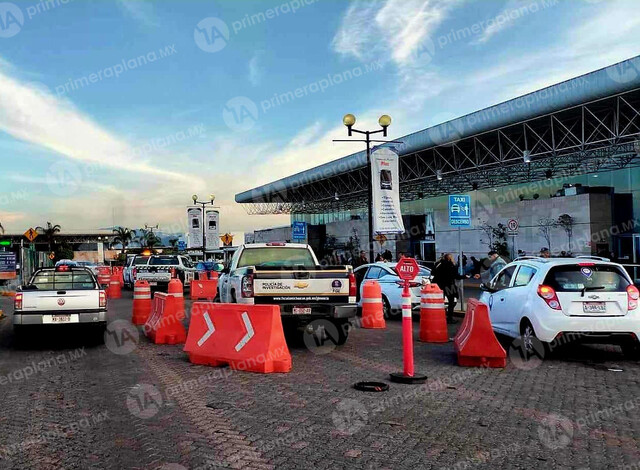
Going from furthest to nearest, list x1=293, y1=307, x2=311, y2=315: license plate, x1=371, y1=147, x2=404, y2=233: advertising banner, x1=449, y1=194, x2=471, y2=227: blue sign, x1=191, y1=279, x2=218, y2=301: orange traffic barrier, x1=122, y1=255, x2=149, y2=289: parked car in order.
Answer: x1=122, y1=255, x2=149, y2=289: parked car < x1=191, y1=279, x2=218, y2=301: orange traffic barrier < x1=371, y1=147, x2=404, y2=233: advertising banner < x1=449, y1=194, x2=471, y2=227: blue sign < x1=293, y1=307, x2=311, y2=315: license plate

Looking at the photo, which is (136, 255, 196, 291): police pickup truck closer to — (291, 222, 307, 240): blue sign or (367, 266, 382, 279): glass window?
Result: (291, 222, 307, 240): blue sign

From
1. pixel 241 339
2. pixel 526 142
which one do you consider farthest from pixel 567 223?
pixel 241 339

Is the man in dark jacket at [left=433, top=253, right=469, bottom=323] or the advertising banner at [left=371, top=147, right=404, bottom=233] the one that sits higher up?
the advertising banner at [left=371, top=147, right=404, bottom=233]

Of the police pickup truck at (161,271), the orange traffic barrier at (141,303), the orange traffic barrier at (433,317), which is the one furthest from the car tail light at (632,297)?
the police pickup truck at (161,271)

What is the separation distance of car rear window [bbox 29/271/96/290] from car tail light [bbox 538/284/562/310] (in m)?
8.43

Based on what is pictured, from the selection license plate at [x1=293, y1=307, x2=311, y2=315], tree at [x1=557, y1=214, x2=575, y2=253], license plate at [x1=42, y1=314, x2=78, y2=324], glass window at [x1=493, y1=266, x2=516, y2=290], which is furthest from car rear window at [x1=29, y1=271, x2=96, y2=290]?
tree at [x1=557, y1=214, x2=575, y2=253]

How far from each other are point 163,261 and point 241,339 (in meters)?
21.8

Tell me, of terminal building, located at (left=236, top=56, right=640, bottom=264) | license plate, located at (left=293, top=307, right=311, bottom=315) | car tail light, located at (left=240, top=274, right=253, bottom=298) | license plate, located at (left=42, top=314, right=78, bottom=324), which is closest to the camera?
car tail light, located at (left=240, top=274, right=253, bottom=298)

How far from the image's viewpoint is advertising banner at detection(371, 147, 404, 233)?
1978cm

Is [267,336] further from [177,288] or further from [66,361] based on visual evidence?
[177,288]

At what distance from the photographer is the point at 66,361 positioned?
10219mm

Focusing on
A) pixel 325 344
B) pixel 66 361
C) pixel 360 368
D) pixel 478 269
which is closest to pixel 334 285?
pixel 325 344

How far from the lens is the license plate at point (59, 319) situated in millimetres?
11523

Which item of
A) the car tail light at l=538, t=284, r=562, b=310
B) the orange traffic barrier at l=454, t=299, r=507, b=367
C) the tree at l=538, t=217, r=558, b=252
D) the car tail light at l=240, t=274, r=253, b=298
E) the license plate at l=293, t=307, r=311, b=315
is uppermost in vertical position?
the tree at l=538, t=217, r=558, b=252
